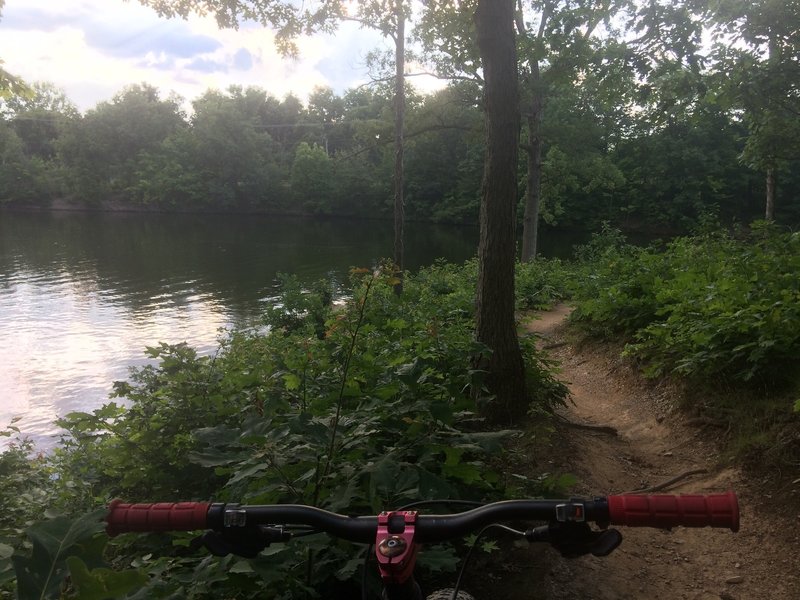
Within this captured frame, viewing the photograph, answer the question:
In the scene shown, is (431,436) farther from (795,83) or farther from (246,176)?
(246,176)

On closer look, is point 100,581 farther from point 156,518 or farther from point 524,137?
point 524,137

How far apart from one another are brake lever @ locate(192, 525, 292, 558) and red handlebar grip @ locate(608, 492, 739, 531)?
87 centimetres

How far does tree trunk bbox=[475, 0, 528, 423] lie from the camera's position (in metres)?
4.55

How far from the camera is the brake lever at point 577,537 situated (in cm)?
139

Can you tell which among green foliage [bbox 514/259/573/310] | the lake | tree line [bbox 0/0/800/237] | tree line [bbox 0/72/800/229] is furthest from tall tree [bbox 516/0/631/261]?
tree line [bbox 0/72/800/229]

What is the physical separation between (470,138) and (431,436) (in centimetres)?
1506

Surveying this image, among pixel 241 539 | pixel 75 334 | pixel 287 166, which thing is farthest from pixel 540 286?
pixel 287 166

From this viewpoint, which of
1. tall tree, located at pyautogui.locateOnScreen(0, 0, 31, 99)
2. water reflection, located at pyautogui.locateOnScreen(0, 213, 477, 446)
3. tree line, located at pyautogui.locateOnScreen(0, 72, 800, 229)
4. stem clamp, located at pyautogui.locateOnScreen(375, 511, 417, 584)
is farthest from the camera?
tree line, located at pyautogui.locateOnScreen(0, 72, 800, 229)

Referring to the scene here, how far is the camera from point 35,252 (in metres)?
32.5

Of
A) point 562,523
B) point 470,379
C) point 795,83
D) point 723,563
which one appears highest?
point 795,83

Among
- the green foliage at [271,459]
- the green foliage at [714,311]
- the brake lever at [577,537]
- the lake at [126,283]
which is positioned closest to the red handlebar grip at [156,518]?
the green foliage at [271,459]

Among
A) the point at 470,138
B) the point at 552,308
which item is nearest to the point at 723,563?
the point at 552,308

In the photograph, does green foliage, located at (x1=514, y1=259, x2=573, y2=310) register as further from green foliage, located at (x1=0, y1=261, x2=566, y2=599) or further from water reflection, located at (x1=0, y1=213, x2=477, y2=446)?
water reflection, located at (x1=0, y1=213, x2=477, y2=446)

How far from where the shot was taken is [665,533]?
377cm
